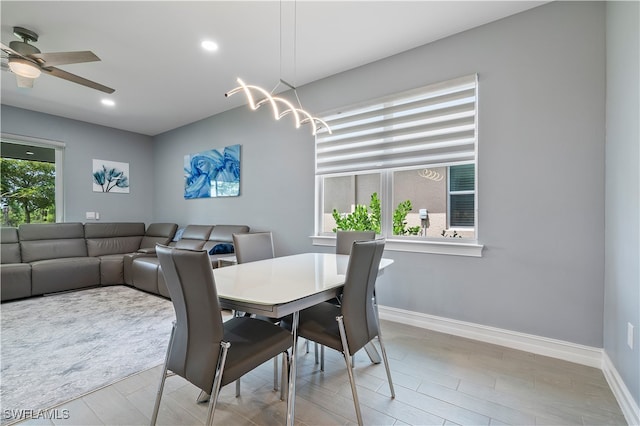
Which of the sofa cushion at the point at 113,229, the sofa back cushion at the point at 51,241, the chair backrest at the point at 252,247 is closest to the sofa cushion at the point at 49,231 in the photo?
the sofa back cushion at the point at 51,241

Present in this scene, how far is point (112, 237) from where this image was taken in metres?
5.07

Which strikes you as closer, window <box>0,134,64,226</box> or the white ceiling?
the white ceiling

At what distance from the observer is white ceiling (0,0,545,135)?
2.27 m

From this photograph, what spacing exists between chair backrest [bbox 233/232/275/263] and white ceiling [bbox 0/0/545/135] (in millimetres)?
1827

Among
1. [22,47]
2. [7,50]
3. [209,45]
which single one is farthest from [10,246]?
[209,45]

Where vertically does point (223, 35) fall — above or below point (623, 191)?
above

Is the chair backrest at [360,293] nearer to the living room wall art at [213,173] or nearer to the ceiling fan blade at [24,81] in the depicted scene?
the living room wall art at [213,173]

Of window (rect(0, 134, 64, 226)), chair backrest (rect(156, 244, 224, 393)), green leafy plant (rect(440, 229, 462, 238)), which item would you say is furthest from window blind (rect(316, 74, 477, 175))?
window (rect(0, 134, 64, 226))

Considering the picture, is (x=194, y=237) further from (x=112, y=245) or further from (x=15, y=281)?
(x=15, y=281)

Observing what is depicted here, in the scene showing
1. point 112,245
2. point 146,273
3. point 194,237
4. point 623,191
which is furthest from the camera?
point 112,245

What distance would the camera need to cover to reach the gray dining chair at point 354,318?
4.82 feet

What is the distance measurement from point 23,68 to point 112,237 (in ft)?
10.8

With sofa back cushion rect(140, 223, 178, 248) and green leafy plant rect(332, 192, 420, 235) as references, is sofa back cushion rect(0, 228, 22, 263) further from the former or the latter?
green leafy plant rect(332, 192, 420, 235)

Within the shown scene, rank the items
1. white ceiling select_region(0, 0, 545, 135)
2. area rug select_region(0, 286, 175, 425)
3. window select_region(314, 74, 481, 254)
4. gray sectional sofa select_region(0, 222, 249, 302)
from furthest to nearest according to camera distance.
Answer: gray sectional sofa select_region(0, 222, 249, 302)
window select_region(314, 74, 481, 254)
white ceiling select_region(0, 0, 545, 135)
area rug select_region(0, 286, 175, 425)
